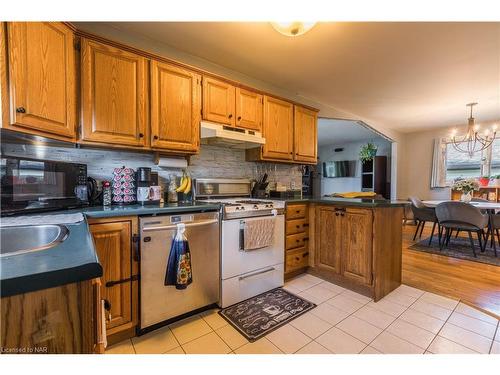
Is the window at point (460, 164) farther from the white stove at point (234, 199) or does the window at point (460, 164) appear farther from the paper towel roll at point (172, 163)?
the paper towel roll at point (172, 163)

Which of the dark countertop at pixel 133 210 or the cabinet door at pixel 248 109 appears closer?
the dark countertop at pixel 133 210

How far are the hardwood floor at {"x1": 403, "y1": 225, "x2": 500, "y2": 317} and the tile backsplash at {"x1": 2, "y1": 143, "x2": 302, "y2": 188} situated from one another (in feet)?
6.12

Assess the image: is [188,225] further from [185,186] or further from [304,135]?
[304,135]

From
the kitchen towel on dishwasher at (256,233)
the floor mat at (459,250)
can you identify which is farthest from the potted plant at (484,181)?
the kitchen towel on dishwasher at (256,233)

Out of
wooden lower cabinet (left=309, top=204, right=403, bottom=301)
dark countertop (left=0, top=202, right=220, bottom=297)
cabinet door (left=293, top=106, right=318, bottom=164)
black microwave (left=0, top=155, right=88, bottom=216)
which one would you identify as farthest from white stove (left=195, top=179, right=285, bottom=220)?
dark countertop (left=0, top=202, right=220, bottom=297)

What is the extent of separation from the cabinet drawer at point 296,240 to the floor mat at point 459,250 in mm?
2333

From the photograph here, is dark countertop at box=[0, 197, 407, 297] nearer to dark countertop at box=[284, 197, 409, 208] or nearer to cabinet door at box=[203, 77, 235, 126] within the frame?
cabinet door at box=[203, 77, 235, 126]

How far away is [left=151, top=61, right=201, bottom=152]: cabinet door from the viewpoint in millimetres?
1939

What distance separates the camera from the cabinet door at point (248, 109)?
251 centimetres

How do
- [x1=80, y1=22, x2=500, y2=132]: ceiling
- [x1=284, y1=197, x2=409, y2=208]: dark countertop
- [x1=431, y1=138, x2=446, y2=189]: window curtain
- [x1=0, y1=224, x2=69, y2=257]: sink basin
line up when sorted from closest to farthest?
[x1=0, y1=224, x2=69, y2=257]: sink basin < [x1=80, y1=22, x2=500, y2=132]: ceiling < [x1=284, y1=197, x2=409, y2=208]: dark countertop < [x1=431, y1=138, x2=446, y2=189]: window curtain

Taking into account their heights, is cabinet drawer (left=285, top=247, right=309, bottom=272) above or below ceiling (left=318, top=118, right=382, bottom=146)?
below

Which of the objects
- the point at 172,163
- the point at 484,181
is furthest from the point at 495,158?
the point at 172,163

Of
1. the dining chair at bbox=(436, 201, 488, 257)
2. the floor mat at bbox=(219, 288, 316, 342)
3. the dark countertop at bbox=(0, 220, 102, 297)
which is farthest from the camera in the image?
the dining chair at bbox=(436, 201, 488, 257)
